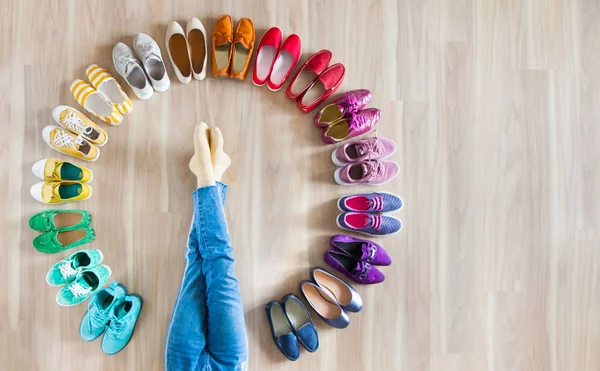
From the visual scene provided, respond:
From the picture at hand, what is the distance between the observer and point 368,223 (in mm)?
1603

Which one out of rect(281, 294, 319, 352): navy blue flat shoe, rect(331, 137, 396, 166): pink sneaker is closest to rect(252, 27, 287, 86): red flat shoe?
rect(331, 137, 396, 166): pink sneaker

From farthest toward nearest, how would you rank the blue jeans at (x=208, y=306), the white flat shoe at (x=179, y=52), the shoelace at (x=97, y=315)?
the white flat shoe at (x=179, y=52)
the shoelace at (x=97, y=315)
the blue jeans at (x=208, y=306)

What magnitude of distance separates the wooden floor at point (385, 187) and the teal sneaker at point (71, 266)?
0.08m

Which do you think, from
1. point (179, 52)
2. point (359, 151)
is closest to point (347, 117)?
point (359, 151)

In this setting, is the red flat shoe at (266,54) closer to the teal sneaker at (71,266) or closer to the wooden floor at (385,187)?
the wooden floor at (385,187)

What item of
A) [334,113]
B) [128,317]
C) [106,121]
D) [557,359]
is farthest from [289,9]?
[557,359]

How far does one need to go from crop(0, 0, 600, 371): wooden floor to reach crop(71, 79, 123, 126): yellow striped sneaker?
73 millimetres

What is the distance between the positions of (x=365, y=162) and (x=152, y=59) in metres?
0.99

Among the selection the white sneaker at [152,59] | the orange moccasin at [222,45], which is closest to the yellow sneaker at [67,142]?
the white sneaker at [152,59]

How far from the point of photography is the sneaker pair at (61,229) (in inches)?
60.4

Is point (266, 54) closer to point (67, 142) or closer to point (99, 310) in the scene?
point (67, 142)

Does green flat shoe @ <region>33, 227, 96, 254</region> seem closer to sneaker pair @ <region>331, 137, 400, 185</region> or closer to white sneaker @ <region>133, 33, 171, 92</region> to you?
white sneaker @ <region>133, 33, 171, 92</region>

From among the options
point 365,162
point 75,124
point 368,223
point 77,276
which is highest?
point 75,124

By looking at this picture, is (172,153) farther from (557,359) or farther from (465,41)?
(557,359)
